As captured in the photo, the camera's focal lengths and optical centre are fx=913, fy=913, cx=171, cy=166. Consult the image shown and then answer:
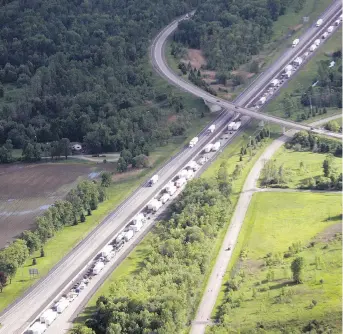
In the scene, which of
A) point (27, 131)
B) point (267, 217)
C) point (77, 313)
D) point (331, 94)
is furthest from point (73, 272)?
point (331, 94)

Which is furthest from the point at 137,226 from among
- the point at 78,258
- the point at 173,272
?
the point at 173,272

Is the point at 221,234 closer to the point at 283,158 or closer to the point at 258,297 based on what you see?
the point at 258,297

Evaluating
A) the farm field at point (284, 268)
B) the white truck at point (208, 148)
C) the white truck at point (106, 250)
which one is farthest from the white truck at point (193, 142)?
the white truck at point (106, 250)

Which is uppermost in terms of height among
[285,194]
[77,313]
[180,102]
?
[180,102]

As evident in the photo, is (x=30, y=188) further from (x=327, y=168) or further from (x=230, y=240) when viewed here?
(x=327, y=168)

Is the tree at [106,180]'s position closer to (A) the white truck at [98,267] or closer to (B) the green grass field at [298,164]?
(B) the green grass field at [298,164]

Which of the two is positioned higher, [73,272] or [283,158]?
[283,158]
